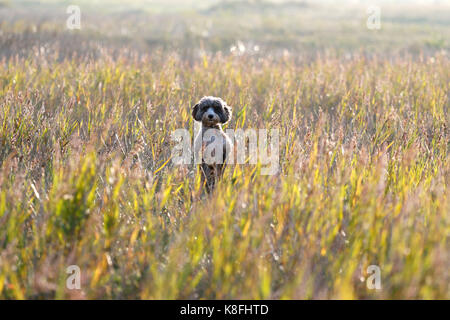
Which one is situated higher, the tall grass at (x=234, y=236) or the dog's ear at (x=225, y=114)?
the dog's ear at (x=225, y=114)

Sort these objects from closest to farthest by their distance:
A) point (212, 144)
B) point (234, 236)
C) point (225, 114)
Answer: point (234, 236) < point (212, 144) < point (225, 114)

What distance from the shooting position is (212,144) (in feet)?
13.8

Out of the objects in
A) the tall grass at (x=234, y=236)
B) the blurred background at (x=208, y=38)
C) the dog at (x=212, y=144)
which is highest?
the blurred background at (x=208, y=38)

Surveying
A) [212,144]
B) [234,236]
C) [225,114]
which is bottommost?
[234,236]

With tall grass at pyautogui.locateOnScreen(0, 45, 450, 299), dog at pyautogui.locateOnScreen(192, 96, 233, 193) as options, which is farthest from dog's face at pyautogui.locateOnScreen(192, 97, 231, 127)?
tall grass at pyautogui.locateOnScreen(0, 45, 450, 299)

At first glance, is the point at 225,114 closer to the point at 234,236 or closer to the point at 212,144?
the point at 212,144

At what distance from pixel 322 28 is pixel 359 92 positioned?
71.4 feet

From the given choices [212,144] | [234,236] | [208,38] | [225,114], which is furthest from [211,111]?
[208,38]

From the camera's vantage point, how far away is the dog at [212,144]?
4195mm

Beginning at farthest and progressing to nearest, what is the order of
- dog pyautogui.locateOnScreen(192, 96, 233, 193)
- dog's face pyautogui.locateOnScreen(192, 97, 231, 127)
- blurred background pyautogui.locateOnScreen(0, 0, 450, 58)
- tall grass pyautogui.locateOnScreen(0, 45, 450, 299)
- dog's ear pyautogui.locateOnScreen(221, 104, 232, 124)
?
blurred background pyautogui.locateOnScreen(0, 0, 450, 58) → dog's ear pyautogui.locateOnScreen(221, 104, 232, 124) → dog's face pyautogui.locateOnScreen(192, 97, 231, 127) → dog pyautogui.locateOnScreen(192, 96, 233, 193) → tall grass pyautogui.locateOnScreen(0, 45, 450, 299)

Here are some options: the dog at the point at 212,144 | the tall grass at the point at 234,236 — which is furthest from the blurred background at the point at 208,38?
the tall grass at the point at 234,236

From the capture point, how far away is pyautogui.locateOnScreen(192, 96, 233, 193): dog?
420 centimetres

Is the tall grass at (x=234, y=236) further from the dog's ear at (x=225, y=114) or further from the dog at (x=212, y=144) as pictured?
the dog's ear at (x=225, y=114)

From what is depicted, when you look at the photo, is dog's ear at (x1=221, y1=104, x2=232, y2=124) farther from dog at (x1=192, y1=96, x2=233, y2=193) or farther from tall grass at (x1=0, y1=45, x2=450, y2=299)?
tall grass at (x1=0, y1=45, x2=450, y2=299)
